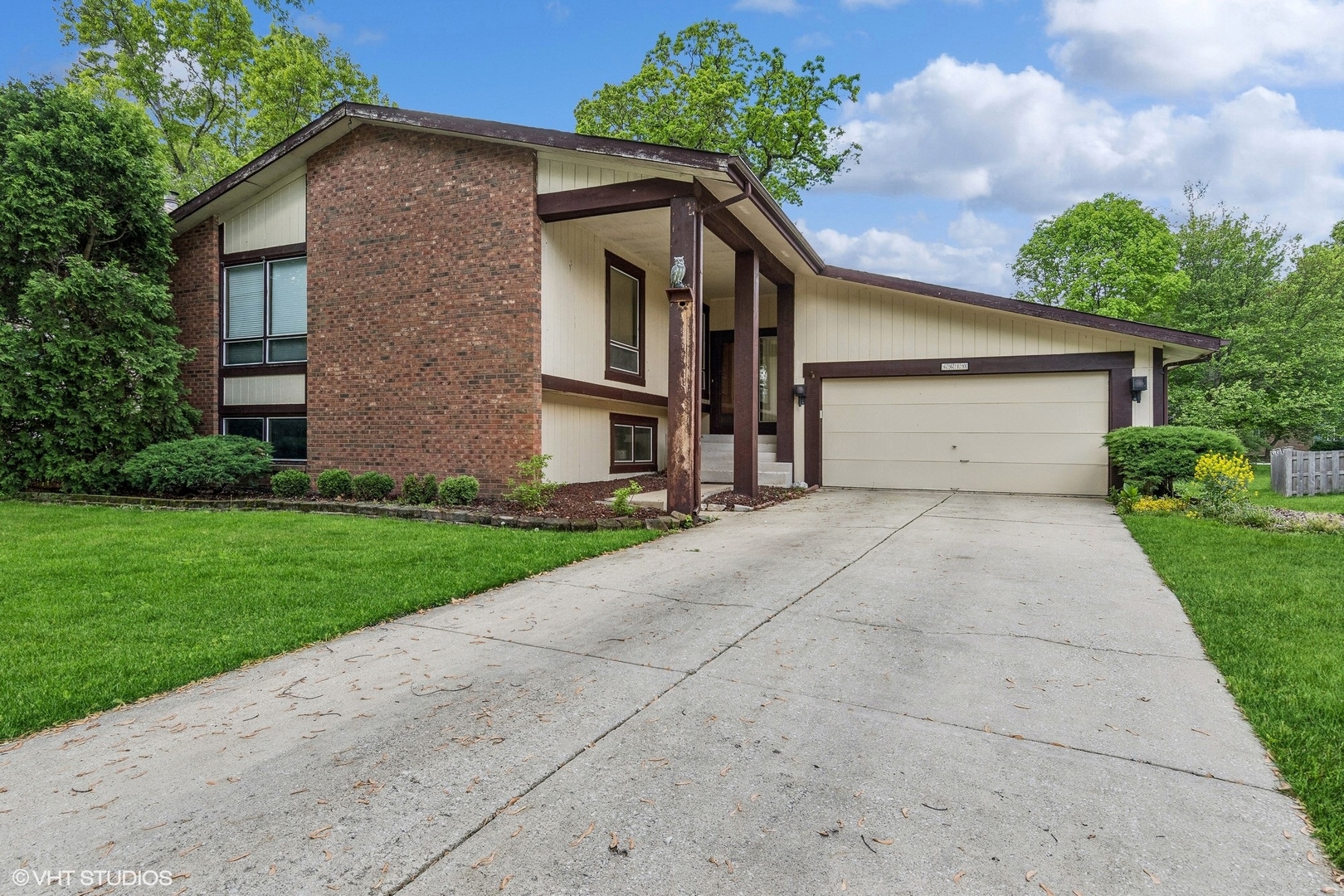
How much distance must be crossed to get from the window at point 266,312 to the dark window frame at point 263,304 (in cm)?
1

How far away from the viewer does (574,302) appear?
1074cm

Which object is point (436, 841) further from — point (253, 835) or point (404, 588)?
point (404, 588)

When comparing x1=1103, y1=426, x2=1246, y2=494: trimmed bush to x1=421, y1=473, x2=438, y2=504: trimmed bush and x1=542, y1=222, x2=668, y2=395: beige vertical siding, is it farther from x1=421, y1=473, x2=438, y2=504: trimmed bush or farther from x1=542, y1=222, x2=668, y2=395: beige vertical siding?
x1=421, y1=473, x2=438, y2=504: trimmed bush

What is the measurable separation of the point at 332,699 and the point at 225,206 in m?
12.2

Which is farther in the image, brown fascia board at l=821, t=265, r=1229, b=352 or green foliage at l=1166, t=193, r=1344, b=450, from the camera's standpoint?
green foliage at l=1166, t=193, r=1344, b=450

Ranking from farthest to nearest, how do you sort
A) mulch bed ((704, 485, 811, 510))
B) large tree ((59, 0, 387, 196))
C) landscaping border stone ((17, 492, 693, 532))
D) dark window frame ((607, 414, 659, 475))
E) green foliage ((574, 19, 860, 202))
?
1. green foliage ((574, 19, 860, 202))
2. large tree ((59, 0, 387, 196))
3. dark window frame ((607, 414, 659, 475))
4. mulch bed ((704, 485, 811, 510))
5. landscaping border stone ((17, 492, 693, 532))

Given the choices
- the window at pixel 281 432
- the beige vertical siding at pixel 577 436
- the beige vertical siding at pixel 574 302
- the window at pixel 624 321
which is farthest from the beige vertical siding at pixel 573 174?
the window at pixel 281 432

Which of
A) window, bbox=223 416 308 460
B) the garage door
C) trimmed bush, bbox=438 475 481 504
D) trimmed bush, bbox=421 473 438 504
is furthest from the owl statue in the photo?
window, bbox=223 416 308 460

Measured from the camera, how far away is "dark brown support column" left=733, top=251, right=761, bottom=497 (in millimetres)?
10648

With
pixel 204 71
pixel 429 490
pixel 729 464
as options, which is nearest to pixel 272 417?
pixel 429 490

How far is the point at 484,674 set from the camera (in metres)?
3.41

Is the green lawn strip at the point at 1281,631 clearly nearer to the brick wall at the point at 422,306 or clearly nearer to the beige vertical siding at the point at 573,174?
the beige vertical siding at the point at 573,174

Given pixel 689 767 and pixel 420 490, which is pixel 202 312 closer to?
pixel 420 490

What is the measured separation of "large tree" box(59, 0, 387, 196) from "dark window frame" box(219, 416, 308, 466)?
1315cm
